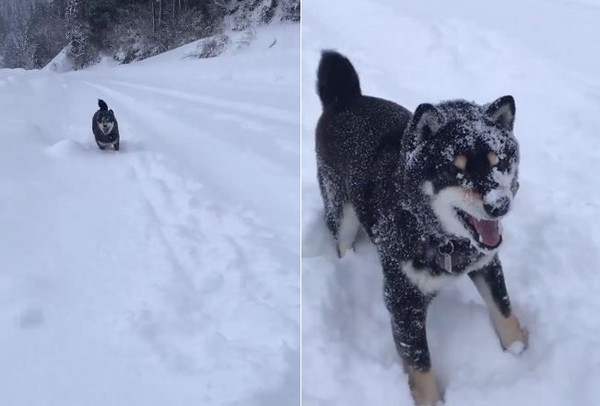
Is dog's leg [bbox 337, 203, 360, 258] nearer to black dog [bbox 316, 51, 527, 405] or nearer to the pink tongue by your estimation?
black dog [bbox 316, 51, 527, 405]

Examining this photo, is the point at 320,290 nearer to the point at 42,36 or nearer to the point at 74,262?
the point at 74,262

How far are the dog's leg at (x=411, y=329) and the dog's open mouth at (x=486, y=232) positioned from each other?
15cm

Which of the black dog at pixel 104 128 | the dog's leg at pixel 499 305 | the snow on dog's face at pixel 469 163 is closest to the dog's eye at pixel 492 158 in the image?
the snow on dog's face at pixel 469 163

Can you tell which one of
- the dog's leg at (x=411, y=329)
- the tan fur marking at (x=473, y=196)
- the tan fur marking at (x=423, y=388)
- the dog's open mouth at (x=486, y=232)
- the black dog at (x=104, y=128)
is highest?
the tan fur marking at (x=473, y=196)

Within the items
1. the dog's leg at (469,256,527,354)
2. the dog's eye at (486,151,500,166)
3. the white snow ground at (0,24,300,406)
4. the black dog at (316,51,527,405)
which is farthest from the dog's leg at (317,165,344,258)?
the dog's eye at (486,151,500,166)

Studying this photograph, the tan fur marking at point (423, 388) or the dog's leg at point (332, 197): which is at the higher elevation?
the dog's leg at point (332, 197)

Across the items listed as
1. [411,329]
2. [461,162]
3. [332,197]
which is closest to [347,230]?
[332,197]

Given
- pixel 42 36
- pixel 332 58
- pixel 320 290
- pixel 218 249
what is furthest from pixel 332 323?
pixel 42 36

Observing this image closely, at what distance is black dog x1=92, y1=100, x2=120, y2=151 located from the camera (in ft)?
2.74

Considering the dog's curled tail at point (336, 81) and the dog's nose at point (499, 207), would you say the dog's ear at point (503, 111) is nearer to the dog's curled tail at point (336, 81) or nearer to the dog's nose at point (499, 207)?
the dog's nose at point (499, 207)

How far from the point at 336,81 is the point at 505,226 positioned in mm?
363

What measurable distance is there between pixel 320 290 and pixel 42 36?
0.52 metres

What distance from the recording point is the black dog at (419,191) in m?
0.61

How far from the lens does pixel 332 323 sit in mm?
740
